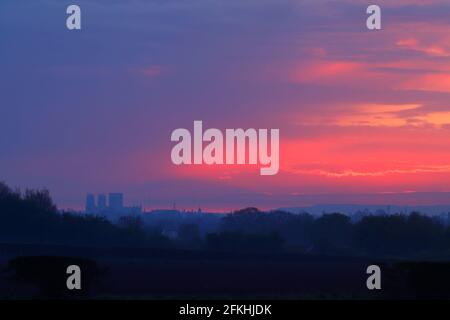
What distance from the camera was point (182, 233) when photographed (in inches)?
1758

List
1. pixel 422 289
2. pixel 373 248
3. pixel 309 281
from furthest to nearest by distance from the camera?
pixel 373 248 → pixel 309 281 → pixel 422 289

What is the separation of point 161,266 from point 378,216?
11128 mm

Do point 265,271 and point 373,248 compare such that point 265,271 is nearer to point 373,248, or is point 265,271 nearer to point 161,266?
point 161,266

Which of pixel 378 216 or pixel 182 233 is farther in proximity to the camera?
pixel 182 233
